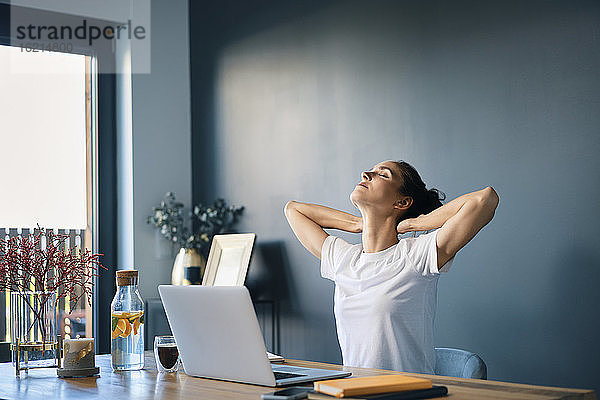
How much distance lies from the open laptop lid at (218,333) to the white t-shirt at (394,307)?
716 millimetres

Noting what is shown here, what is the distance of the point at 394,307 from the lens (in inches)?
96.6

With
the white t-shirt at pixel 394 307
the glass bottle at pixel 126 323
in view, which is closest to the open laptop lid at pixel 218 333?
the glass bottle at pixel 126 323

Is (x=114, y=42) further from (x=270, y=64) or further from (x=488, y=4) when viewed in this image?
(x=488, y=4)

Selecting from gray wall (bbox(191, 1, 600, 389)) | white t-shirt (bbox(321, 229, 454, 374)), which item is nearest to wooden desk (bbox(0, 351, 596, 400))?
white t-shirt (bbox(321, 229, 454, 374))

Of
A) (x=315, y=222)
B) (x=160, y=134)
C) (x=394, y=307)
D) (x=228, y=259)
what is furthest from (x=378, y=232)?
(x=160, y=134)

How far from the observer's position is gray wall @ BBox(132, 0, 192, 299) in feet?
14.0

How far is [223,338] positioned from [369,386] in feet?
1.46

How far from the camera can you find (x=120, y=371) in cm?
212

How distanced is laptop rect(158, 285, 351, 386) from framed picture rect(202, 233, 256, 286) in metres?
1.88

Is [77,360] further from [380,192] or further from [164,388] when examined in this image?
[380,192]

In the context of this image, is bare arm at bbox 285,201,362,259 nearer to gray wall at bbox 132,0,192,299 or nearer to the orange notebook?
the orange notebook

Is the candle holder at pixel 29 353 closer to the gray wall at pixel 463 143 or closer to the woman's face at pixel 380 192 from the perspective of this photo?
the woman's face at pixel 380 192

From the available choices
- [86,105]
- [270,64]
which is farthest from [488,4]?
[86,105]

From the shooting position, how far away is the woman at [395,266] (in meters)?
2.42
